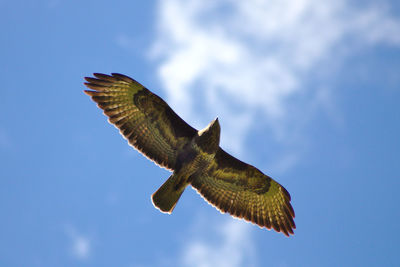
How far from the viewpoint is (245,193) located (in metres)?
12.9

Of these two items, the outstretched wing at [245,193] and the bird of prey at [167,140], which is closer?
the bird of prey at [167,140]

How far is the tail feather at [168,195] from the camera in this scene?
38.2 ft

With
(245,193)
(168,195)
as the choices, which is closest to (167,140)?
(168,195)

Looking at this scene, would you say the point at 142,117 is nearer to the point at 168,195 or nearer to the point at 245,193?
the point at 168,195

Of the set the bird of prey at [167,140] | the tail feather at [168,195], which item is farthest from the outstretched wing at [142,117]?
the tail feather at [168,195]

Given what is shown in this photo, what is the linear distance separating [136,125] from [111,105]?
668mm

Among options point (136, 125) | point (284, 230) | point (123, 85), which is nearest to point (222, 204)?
point (284, 230)

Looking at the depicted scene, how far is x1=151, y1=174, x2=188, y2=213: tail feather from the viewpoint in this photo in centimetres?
1166

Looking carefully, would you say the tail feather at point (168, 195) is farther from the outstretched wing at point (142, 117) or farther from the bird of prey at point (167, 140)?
the outstretched wing at point (142, 117)

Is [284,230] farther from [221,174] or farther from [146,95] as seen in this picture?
[146,95]

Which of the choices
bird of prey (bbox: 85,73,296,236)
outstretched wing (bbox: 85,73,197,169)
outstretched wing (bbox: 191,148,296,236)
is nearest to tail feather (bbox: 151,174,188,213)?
bird of prey (bbox: 85,73,296,236)

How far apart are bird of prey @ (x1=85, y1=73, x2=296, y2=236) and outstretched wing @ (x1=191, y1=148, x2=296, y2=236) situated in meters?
0.02

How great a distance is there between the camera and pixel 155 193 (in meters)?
11.7

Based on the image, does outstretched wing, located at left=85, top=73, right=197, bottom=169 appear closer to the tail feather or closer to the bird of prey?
the bird of prey
